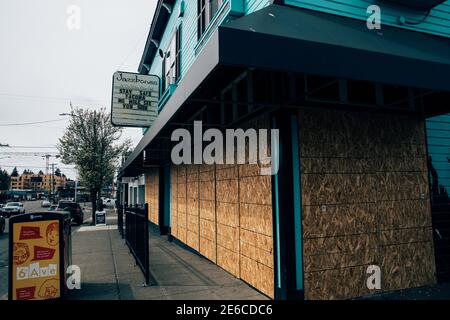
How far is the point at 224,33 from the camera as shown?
3537 millimetres

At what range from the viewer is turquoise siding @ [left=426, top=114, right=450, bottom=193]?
7344mm

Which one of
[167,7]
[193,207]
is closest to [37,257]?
[193,207]

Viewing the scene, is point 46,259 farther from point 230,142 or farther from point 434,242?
point 434,242

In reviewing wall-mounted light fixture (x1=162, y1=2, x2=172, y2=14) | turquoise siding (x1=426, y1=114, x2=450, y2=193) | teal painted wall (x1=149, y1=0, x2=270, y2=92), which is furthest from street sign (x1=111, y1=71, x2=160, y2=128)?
turquoise siding (x1=426, y1=114, x2=450, y2=193)

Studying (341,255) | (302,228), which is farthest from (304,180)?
(341,255)

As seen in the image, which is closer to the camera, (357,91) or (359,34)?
(359,34)

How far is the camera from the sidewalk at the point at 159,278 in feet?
20.7

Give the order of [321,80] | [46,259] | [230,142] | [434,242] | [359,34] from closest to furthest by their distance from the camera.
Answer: [359,34]
[321,80]
[46,259]
[434,242]
[230,142]

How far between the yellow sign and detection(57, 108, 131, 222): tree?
19.9m

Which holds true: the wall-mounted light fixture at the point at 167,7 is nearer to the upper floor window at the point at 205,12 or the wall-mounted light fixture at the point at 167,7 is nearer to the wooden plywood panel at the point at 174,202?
the upper floor window at the point at 205,12

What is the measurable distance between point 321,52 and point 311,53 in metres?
0.14

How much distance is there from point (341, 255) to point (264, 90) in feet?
11.0

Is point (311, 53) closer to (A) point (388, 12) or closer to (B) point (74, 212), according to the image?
(A) point (388, 12)

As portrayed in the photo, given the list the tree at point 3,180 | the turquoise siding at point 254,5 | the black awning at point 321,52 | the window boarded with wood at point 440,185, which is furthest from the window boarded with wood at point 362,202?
the tree at point 3,180
